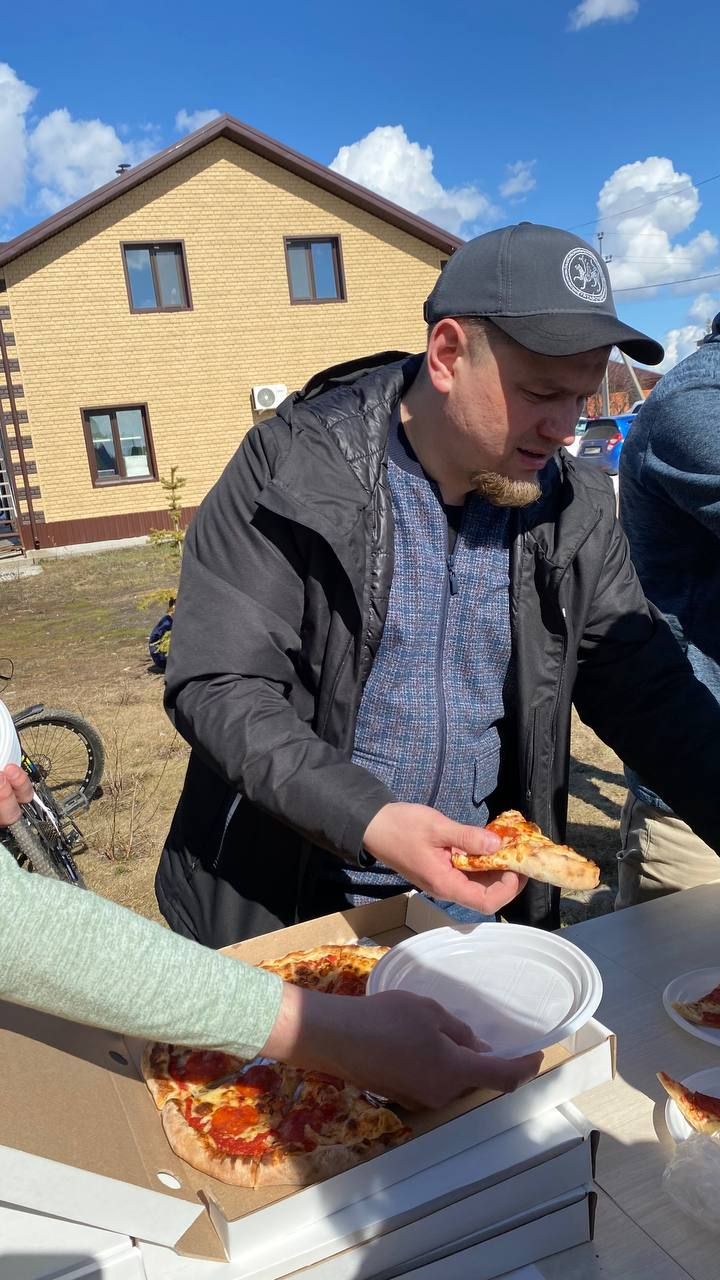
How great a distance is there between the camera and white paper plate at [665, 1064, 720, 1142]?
57.1 inches

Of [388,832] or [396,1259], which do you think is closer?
[396,1259]

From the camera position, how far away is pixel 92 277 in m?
19.2

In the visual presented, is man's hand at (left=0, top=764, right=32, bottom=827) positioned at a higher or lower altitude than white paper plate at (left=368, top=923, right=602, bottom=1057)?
lower

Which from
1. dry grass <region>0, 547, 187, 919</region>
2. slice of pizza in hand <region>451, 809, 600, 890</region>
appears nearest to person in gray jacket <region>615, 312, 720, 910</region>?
slice of pizza in hand <region>451, 809, 600, 890</region>

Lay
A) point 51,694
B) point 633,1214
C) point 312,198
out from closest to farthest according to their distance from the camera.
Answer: point 633,1214
point 51,694
point 312,198

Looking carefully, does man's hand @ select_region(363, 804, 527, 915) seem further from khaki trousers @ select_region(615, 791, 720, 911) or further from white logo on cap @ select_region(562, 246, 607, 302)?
khaki trousers @ select_region(615, 791, 720, 911)

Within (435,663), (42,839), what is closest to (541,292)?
(435,663)

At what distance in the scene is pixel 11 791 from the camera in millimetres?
3725

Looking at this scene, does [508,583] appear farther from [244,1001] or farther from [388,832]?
[244,1001]

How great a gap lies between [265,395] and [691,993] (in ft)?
65.9

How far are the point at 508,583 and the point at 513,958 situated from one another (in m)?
0.97

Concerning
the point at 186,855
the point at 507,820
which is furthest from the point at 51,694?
the point at 507,820

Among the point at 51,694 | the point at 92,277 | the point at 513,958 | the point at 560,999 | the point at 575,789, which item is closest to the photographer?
the point at 560,999

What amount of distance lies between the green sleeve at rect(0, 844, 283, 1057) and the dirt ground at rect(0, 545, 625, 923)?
3923mm
